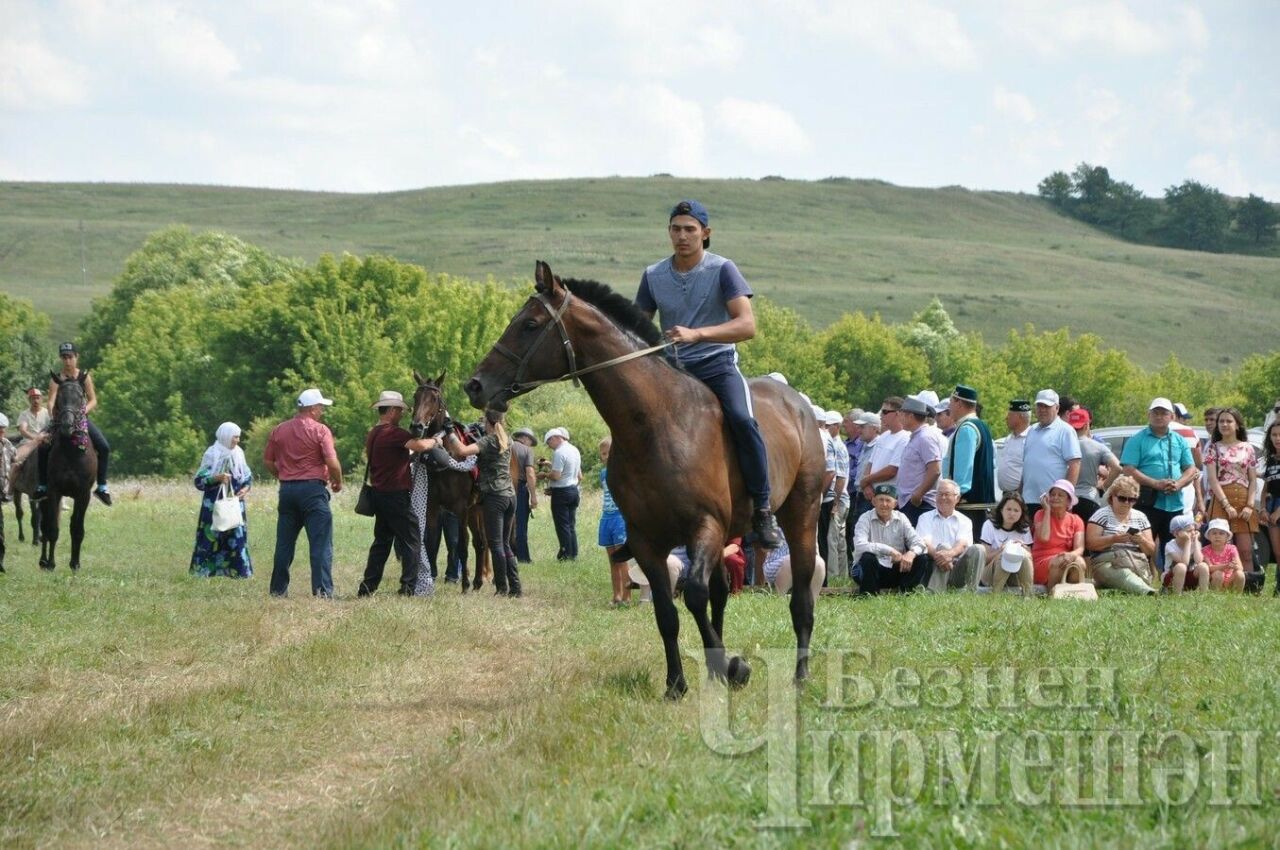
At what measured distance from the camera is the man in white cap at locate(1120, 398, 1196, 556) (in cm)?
1527

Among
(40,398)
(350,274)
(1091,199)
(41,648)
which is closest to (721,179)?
(1091,199)

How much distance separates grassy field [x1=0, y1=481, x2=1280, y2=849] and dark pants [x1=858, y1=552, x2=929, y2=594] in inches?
66.4

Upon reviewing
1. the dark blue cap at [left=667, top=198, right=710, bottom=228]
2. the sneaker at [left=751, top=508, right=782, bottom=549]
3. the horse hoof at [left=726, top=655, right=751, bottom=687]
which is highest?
the dark blue cap at [left=667, top=198, right=710, bottom=228]

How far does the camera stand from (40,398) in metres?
24.6

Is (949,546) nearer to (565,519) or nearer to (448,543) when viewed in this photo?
(448,543)

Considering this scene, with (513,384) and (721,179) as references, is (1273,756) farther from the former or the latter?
(721,179)

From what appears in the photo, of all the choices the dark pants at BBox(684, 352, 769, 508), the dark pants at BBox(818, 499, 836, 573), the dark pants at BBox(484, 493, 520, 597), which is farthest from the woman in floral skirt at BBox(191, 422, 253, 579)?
the dark pants at BBox(684, 352, 769, 508)

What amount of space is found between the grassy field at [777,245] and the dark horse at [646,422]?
10697cm

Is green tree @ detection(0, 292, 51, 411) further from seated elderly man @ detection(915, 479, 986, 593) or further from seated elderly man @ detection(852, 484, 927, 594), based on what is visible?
seated elderly man @ detection(915, 479, 986, 593)

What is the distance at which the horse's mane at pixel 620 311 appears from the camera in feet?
29.2

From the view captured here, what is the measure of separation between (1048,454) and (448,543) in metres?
8.43

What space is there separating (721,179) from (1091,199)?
5000 cm

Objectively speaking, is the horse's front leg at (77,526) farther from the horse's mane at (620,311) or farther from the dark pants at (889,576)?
the horse's mane at (620,311)

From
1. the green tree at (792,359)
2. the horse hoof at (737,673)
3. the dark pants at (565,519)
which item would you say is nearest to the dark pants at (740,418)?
the horse hoof at (737,673)
